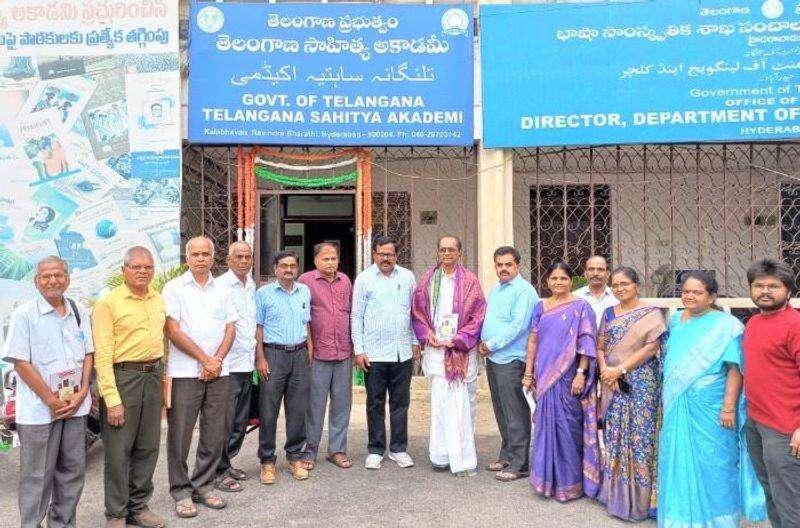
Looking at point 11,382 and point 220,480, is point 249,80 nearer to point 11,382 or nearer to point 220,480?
point 11,382

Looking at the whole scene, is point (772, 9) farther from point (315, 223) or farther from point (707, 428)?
point (315, 223)

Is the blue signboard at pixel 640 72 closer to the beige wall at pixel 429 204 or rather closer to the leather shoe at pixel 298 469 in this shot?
the beige wall at pixel 429 204

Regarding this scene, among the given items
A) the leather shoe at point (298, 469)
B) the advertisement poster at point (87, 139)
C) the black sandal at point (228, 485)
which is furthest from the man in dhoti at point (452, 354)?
the advertisement poster at point (87, 139)

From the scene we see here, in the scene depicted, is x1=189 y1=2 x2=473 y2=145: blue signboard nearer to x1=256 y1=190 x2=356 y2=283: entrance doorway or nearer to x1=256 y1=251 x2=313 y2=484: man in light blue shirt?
x1=256 y1=190 x2=356 y2=283: entrance doorway

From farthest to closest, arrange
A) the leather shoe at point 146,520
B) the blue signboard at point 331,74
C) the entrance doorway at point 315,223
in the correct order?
1. the entrance doorway at point 315,223
2. the blue signboard at point 331,74
3. the leather shoe at point 146,520

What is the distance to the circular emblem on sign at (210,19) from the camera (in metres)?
6.15

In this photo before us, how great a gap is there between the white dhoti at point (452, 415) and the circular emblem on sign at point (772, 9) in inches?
184

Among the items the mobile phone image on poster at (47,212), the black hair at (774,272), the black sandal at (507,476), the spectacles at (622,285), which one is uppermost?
the mobile phone image on poster at (47,212)

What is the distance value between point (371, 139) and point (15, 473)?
4.03m

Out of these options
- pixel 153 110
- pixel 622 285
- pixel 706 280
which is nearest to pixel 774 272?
pixel 706 280

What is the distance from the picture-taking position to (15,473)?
421 centimetres

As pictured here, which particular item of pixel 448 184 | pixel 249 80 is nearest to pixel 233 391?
pixel 249 80

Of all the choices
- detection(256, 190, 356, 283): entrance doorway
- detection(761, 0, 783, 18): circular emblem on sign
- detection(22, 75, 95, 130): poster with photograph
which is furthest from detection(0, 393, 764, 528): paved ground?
detection(761, 0, 783, 18): circular emblem on sign

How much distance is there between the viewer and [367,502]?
3682 mm
